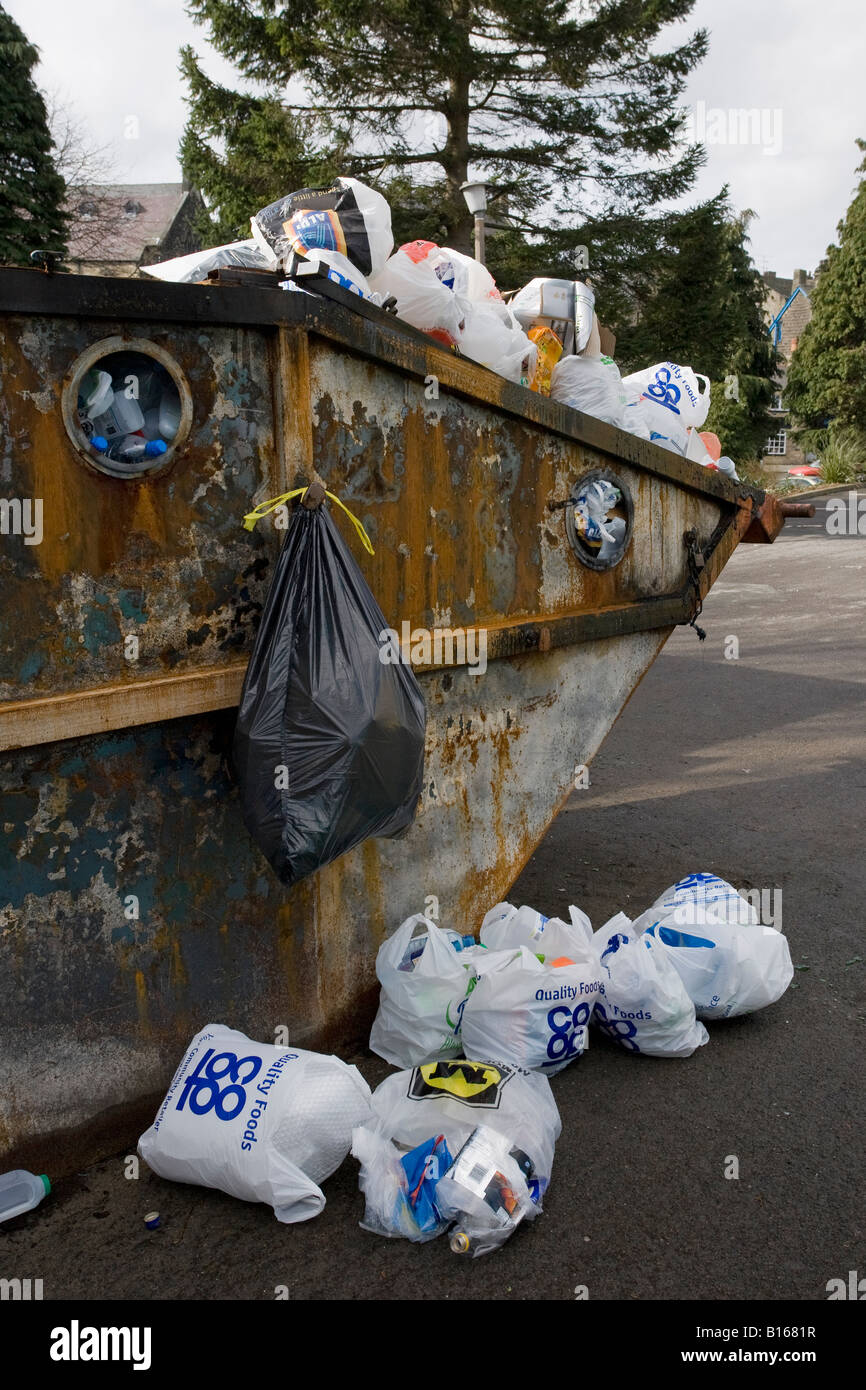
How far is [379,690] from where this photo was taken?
2.20 metres

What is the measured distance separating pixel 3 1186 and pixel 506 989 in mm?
1181

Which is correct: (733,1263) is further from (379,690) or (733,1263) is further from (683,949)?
(379,690)

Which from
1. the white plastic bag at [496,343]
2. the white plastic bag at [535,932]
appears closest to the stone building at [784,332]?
the white plastic bag at [496,343]

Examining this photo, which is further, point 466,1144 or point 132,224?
point 132,224

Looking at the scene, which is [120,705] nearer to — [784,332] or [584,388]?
[584,388]

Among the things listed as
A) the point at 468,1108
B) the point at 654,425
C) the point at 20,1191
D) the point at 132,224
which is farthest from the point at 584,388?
the point at 132,224

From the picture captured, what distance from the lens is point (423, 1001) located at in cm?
262

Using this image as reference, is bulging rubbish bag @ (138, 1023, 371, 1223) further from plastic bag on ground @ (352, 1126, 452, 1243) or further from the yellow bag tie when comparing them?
the yellow bag tie

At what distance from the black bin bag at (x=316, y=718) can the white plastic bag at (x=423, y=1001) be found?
53cm

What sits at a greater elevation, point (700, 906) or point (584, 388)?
point (584, 388)

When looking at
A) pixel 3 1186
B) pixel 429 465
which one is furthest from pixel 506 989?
pixel 429 465

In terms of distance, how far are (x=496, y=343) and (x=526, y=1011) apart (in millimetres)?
1887

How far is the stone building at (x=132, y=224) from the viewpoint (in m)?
21.2
